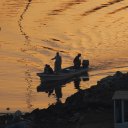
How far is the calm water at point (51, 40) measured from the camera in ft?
105

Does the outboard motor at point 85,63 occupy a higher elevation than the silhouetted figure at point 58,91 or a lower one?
higher

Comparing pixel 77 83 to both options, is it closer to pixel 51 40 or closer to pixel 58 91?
pixel 58 91

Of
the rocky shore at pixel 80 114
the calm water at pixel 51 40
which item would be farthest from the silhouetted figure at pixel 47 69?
the rocky shore at pixel 80 114

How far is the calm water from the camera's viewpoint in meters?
32.1

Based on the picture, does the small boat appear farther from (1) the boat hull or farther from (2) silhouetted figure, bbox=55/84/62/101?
(2) silhouetted figure, bbox=55/84/62/101

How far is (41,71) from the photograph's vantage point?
119ft

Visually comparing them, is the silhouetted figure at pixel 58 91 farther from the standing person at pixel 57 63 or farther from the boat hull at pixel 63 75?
the standing person at pixel 57 63

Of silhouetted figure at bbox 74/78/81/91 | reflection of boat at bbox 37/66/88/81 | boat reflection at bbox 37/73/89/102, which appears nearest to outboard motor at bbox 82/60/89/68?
boat reflection at bbox 37/73/89/102

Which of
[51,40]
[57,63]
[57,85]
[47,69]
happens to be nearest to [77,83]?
[57,85]

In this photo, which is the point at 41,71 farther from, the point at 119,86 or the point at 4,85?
the point at 119,86

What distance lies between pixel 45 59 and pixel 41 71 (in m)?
2.49

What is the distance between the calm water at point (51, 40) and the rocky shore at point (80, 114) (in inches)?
172

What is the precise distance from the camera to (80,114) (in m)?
21.4

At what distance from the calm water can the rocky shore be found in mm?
4375
